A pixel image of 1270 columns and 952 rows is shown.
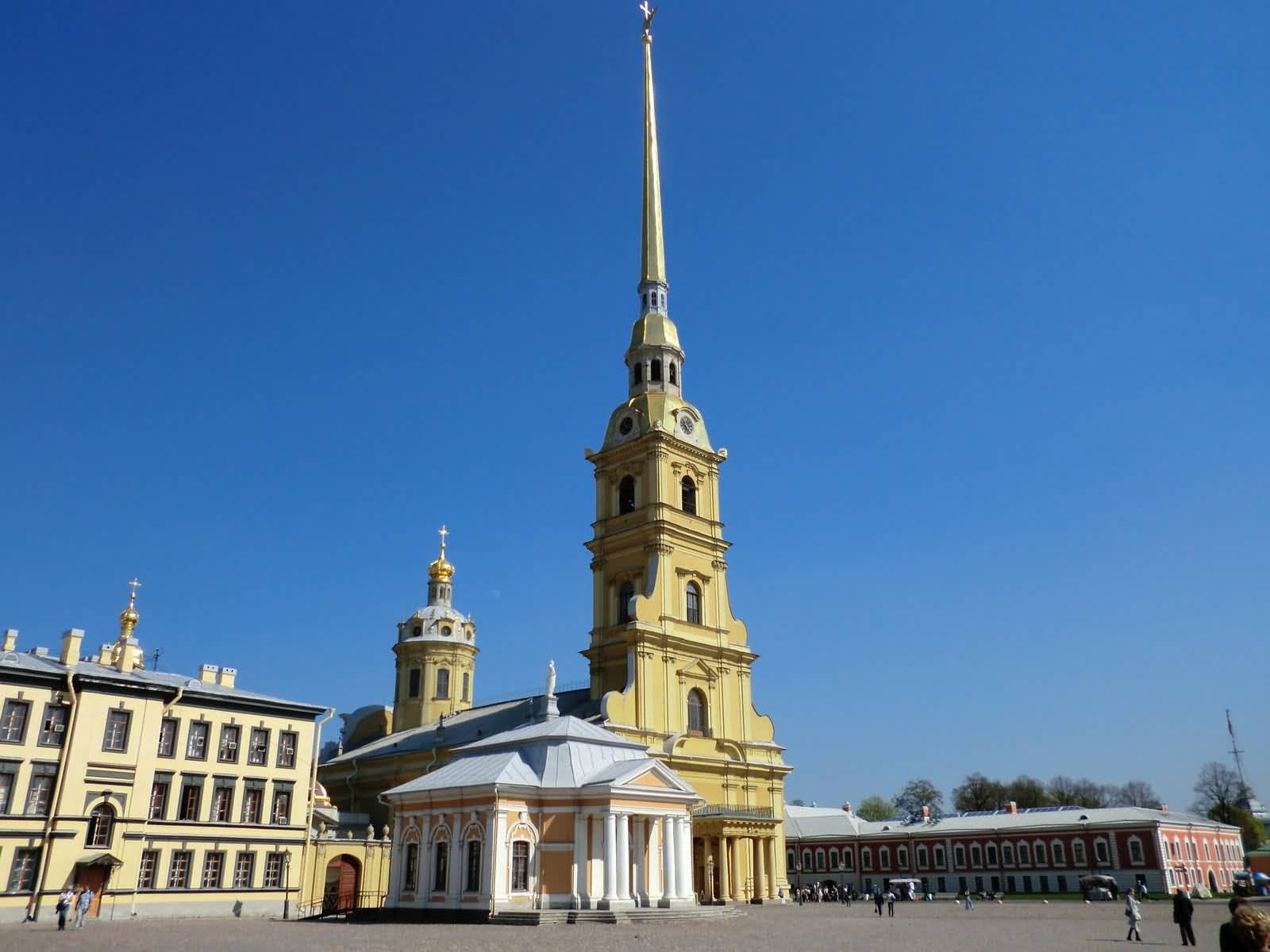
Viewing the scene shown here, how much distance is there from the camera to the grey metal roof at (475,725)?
48.6 meters

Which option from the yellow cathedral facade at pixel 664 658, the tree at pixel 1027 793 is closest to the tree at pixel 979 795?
the tree at pixel 1027 793

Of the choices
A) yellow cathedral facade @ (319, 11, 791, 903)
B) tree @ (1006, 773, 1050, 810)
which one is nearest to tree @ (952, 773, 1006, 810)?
tree @ (1006, 773, 1050, 810)

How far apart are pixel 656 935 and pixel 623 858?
7772 mm

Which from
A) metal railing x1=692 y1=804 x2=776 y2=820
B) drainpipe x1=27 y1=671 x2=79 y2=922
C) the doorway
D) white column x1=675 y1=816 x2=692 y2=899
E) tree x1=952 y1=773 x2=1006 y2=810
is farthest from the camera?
tree x1=952 y1=773 x2=1006 y2=810

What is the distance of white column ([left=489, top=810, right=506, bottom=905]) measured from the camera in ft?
105

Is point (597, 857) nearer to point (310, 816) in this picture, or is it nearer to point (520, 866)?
point (520, 866)

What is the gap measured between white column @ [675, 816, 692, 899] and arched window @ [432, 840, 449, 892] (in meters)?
8.10

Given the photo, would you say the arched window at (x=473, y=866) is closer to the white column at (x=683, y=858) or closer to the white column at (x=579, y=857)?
the white column at (x=579, y=857)

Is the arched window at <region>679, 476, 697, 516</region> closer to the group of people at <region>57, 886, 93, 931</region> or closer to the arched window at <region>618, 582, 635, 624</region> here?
the arched window at <region>618, 582, 635, 624</region>

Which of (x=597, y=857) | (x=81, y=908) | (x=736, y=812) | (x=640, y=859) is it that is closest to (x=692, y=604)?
(x=736, y=812)

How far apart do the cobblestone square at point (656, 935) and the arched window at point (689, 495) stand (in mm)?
21755

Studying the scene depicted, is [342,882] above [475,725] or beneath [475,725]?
beneath

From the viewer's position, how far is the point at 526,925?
99.3ft

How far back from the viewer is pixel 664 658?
158 ft
